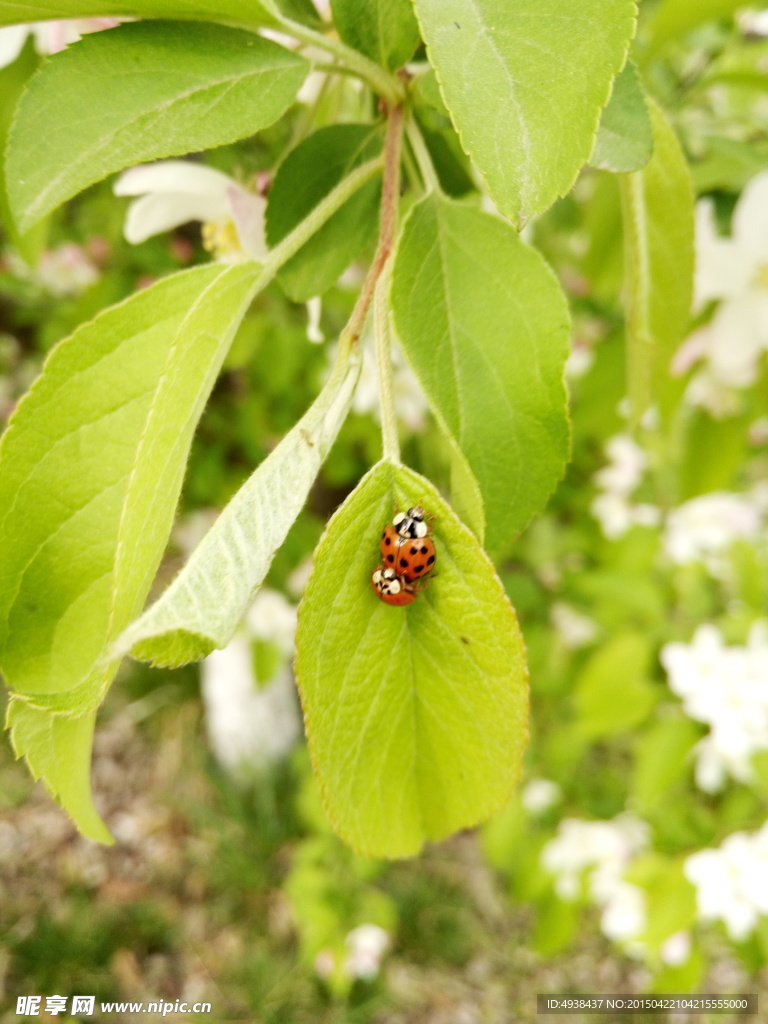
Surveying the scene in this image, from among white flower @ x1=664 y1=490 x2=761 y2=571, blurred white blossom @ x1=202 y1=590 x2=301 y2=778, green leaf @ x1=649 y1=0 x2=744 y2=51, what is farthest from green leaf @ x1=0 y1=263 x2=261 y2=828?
blurred white blossom @ x1=202 y1=590 x2=301 y2=778

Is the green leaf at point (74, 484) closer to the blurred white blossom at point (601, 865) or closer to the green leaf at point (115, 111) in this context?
the green leaf at point (115, 111)

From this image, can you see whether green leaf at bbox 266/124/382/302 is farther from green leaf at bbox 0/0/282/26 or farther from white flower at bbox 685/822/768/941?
white flower at bbox 685/822/768/941

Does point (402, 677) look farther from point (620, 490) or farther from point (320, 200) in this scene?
point (620, 490)

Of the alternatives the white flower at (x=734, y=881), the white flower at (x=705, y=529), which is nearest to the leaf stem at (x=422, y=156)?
the white flower at (x=734, y=881)

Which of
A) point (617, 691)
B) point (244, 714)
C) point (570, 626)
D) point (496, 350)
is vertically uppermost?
point (496, 350)

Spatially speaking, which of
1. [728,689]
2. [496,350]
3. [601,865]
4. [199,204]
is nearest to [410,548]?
[496,350]

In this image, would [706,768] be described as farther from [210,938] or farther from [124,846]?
[124,846]

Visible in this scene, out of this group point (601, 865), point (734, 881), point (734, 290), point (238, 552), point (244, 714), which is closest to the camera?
point (238, 552)
